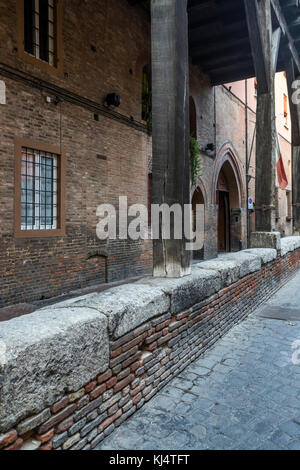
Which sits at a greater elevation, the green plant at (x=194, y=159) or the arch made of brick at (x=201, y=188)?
the green plant at (x=194, y=159)

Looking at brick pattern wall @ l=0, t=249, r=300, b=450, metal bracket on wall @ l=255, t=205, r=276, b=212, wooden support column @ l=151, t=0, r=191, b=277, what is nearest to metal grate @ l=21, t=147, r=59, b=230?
wooden support column @ l=151, t=0, r=191, b=277

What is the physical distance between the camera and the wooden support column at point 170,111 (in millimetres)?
3018

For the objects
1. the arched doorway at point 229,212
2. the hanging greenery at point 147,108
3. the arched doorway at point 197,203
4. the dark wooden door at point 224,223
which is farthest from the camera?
the dark wooden door at point 224,223

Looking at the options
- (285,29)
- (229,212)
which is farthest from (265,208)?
(229,212)

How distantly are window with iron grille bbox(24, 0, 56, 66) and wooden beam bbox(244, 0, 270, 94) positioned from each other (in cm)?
345

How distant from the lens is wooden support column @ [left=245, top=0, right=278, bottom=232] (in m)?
6.07

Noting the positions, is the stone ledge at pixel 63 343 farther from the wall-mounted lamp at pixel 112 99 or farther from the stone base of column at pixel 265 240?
the wall-mounted lamp at pixel 112 99

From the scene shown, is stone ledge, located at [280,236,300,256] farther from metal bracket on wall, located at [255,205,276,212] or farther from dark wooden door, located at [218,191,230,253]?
dark wooden door, located at [218,191,230,253]

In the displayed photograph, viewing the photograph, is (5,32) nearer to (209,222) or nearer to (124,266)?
(124,266)

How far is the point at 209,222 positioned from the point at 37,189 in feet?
22.6

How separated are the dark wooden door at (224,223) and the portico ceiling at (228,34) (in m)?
4.61

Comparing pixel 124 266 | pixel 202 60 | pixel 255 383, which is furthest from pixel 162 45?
pixel 202 60

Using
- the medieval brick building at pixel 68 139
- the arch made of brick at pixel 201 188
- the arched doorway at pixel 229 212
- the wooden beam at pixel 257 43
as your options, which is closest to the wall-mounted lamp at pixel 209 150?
the arch made of brick at pixel 201 188

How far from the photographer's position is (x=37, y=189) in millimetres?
5871
